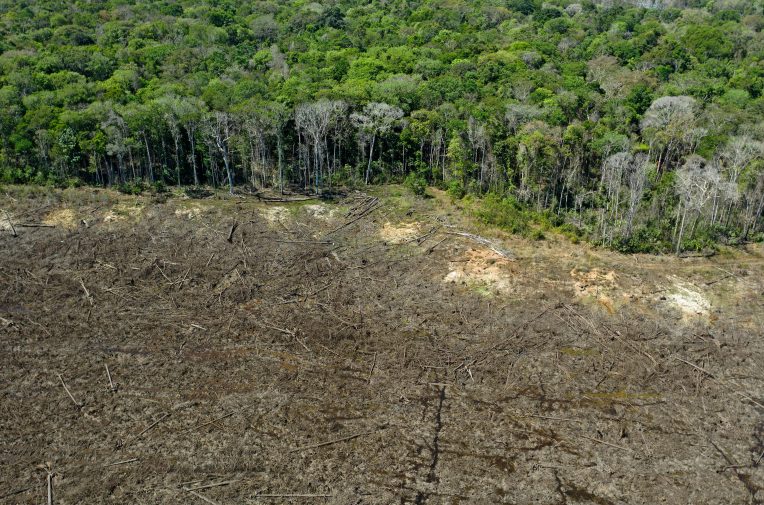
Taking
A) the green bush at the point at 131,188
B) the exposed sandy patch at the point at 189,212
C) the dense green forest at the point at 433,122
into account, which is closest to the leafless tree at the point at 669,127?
the dense green forest at the point at 433,122

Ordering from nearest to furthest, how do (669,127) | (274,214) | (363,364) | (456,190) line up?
(363,364), (274,214), (456,190), (669,127)

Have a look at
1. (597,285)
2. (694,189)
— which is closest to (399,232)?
(597,285)

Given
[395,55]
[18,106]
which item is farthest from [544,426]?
[395,55]

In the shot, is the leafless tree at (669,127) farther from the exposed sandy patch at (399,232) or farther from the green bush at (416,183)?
the exposed sandy patch at (399,232)

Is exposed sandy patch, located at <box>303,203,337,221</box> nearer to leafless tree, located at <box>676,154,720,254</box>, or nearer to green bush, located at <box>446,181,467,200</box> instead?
green bush, located at <box>446,181,467,200</box>

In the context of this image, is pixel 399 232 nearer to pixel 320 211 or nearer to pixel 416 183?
pixel 320 211

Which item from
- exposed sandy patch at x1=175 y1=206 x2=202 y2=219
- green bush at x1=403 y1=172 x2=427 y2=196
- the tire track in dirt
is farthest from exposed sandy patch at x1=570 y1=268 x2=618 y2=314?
exposed sandy patch at x1=175 y1=206 x2=202 y2=219
